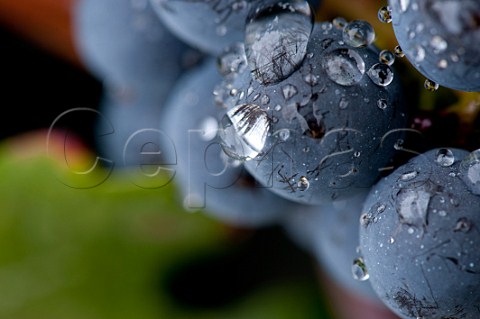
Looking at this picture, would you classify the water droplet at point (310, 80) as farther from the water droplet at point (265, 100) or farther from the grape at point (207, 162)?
the grape at point (207, 162)

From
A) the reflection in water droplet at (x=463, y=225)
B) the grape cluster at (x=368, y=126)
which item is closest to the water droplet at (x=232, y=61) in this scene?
the grape cluster at (x=368, y=126)

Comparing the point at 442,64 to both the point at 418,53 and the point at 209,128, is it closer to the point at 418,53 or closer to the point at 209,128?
the point at 418,53

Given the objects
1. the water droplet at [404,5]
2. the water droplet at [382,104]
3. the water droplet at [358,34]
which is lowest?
the water droplet at [382,104]

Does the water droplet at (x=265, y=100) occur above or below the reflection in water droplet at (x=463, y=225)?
above

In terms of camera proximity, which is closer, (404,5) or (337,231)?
(404,5)

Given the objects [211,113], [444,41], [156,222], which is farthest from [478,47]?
[156,222]

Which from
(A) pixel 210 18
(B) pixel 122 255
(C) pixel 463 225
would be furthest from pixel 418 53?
(B) pixel 122 255

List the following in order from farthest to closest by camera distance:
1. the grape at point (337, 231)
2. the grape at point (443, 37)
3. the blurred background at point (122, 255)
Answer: the blurred background at point (122, 255) < the grape at point (337, 231) < the grape at point (443, 37)

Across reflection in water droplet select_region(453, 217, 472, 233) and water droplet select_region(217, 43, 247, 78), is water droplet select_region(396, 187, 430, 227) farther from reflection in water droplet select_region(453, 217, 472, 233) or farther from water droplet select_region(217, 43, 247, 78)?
water droplet select_region(217, 43, 247, 78)
